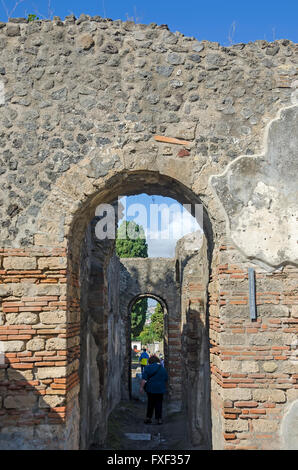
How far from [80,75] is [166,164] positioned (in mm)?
1258

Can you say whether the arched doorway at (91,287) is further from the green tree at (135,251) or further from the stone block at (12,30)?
the green tree at (135,251)

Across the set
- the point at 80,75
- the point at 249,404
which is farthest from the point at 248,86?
the point at 249,404

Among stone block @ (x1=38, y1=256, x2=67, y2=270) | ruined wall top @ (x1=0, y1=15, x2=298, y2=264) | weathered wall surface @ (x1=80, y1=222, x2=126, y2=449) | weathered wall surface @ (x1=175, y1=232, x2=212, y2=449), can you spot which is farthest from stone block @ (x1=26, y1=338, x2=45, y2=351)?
weathered wall surface @ (x1=175, y1=232, x2=212, y2=449)

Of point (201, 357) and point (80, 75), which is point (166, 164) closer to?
point (80, 75)

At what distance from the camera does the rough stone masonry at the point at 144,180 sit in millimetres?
3936

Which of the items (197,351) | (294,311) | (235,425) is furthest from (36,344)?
(197,351)

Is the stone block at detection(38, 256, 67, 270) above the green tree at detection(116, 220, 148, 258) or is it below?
below

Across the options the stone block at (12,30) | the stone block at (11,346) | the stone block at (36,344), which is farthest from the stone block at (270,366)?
the stone block at (12,30)

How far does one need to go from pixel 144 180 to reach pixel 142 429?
6.02 m

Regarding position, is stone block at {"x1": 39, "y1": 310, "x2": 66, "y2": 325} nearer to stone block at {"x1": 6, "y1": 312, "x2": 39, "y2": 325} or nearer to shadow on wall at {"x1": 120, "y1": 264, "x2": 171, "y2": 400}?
stone block at {"x1": 6, "y1": 312, "x2": 39, "y2": 325}

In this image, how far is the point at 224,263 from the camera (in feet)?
13.7

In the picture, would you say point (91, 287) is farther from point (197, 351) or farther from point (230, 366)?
point (230, 366)

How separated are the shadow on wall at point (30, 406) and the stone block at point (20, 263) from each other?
78cm

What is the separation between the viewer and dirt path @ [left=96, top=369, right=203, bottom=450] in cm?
724
